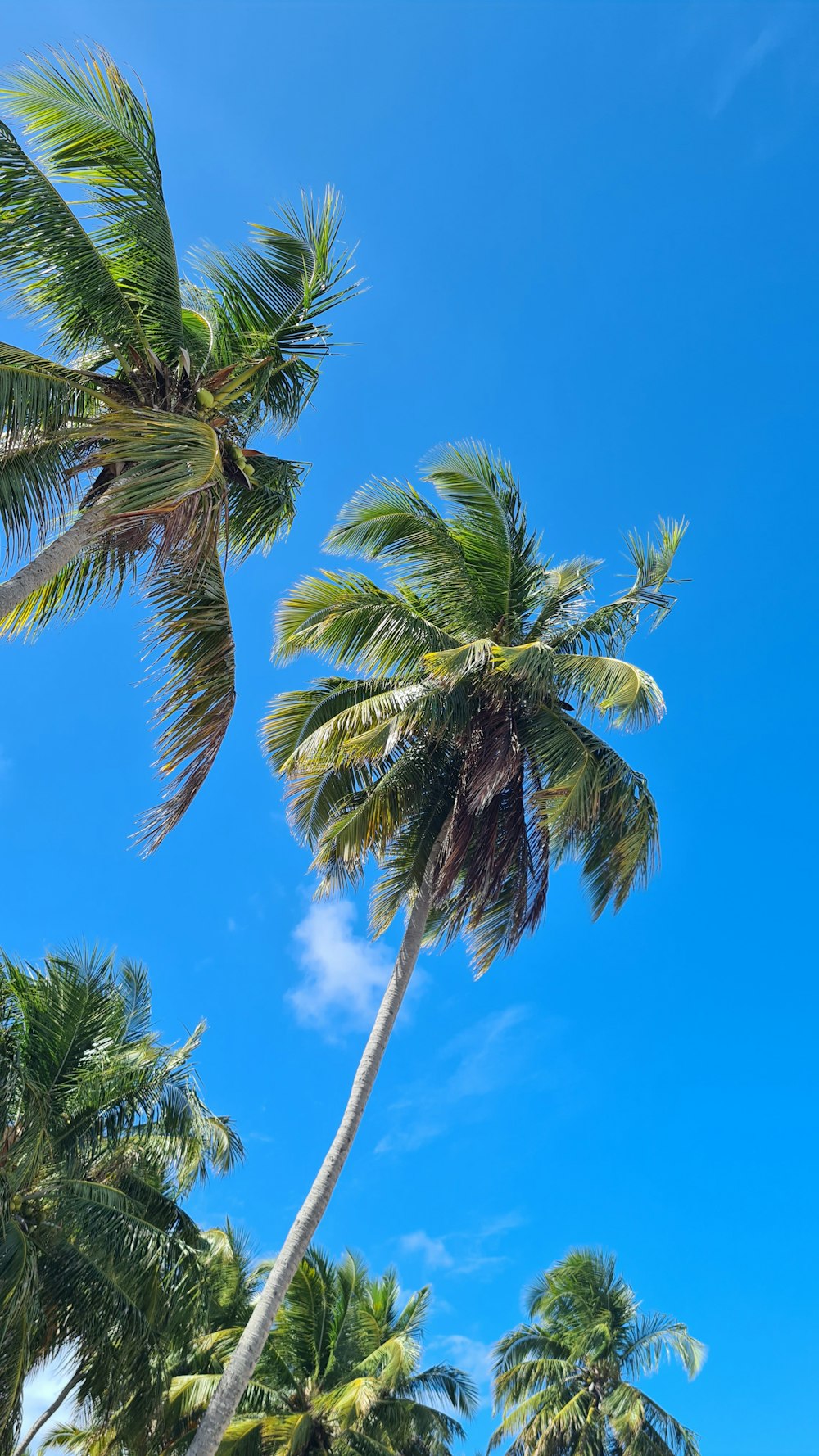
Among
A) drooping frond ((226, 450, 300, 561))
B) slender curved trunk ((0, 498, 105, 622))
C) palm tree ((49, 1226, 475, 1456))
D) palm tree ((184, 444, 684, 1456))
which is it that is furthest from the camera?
palm tree ((49, 1226, 475, 1456))

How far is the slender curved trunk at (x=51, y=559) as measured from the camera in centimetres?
676

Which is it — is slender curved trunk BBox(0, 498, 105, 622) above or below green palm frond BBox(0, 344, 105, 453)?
below

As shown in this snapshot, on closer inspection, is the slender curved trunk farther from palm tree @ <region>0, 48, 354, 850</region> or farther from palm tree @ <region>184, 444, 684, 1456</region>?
palm tree @ <region>184, 444, 684, 1456</region>

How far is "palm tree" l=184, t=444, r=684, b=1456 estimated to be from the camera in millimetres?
12805

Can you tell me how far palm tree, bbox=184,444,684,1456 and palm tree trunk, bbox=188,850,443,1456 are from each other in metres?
0.05

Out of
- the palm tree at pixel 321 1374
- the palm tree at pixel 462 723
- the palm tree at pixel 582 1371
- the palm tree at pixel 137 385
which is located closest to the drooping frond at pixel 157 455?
the palm tree at pixel 137 385

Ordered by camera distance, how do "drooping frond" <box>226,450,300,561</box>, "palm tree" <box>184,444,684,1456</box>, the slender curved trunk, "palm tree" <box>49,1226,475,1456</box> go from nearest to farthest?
the slender curved trunk < "drooping frond" <box>226,450,300,561</box> < "palm tree" <box>184,444,684,1456</box> < "palm tree" <box>49,1226,475,1456</box>

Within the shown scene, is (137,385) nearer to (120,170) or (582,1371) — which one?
(120,170)

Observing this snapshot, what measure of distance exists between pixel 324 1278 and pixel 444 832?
13.0 meters

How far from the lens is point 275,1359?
2041cm

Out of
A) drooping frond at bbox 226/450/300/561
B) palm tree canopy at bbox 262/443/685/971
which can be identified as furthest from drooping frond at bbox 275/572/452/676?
drooping frond at bbox 226/450/300/561

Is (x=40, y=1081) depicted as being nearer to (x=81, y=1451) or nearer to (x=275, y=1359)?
(x=81, y=1451)

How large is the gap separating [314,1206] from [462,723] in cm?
570

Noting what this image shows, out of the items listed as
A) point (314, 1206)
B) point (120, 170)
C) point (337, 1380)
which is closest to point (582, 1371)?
point (337, 1380)
